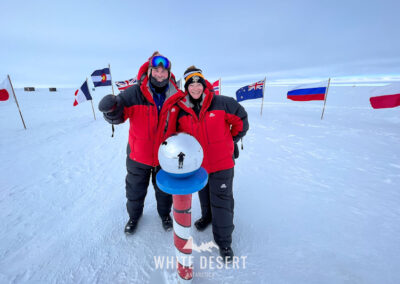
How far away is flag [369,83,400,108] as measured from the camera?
406 cm

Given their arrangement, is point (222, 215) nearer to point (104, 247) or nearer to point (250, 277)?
point (250, 277)

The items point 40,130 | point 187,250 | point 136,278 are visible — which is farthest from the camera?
point 40,130

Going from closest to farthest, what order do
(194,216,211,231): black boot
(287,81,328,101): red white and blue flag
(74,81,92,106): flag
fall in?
1. (194,216,211,231): black boot
2. (74,81,92,106): flag
3. (287,81,328,101): red white and blue flag

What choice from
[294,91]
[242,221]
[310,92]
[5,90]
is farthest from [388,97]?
[5,90]

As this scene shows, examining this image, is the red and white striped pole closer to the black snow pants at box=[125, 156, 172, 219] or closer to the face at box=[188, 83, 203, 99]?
the black snow pants at box=[125, 156, 172, 219]

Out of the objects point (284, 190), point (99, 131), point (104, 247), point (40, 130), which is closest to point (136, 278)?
point (104, 247)

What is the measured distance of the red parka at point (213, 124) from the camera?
155cm

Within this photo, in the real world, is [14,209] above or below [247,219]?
above

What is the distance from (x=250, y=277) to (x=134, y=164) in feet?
5.24

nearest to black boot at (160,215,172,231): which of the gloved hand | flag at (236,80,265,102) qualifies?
the gloved hand

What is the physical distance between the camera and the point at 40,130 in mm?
6543

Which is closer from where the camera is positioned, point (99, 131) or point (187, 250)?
point (187, 250)

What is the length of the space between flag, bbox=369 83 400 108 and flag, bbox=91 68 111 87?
10.4m

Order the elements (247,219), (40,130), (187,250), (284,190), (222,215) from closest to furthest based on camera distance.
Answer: (187,250) → (222,215) → (247,219) → (284,190) → (40,130)
